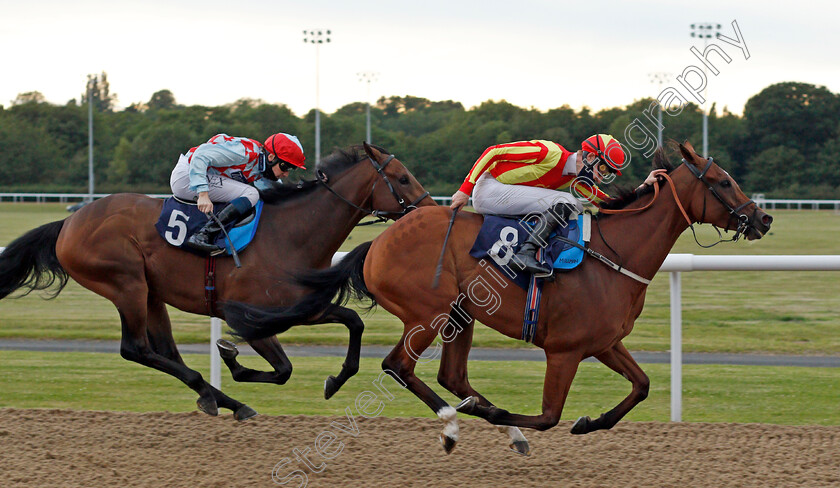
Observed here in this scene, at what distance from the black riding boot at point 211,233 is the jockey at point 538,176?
120 cm

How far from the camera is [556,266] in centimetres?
383

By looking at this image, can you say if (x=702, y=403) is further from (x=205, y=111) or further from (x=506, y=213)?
(x=205, y=111)

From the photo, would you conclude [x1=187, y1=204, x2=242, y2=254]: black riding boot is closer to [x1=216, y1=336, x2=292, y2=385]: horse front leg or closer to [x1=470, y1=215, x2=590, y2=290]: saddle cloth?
[x1=216, y1=336, x2=292, y2=385]: horse front leg

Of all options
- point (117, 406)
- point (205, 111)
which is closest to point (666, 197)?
point (117, 406)

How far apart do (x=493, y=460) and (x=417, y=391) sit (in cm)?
48

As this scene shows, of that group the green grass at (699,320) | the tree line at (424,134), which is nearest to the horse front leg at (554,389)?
the green grass at (699,320)

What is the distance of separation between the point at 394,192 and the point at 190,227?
3.47 feet

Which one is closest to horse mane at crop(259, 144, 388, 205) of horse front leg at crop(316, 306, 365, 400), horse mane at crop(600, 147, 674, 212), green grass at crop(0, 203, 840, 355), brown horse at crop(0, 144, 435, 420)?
brown horse at crop(0, 144, 435, 420)

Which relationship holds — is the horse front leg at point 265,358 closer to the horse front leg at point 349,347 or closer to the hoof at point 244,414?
the hoof at point 244,414

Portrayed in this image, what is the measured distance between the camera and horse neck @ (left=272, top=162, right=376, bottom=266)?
181 inches

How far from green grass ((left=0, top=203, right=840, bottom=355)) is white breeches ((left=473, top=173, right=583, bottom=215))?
4033 millimetres

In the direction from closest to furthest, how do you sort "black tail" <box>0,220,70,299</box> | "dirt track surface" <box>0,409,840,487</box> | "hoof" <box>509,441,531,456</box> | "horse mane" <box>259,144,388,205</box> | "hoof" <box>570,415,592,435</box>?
"dirt track surface" <box>0,409,840,487</box>, "hoof" <box>570,415,592,435</box>, "hoof" <box>509,441,531,456</box>, "horse mane" <box>259,144,388,205</box>, "black tail" <box>0,220,70,299</box>

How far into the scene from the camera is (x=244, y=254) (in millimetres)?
4523

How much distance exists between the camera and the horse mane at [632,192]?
13.2ft
